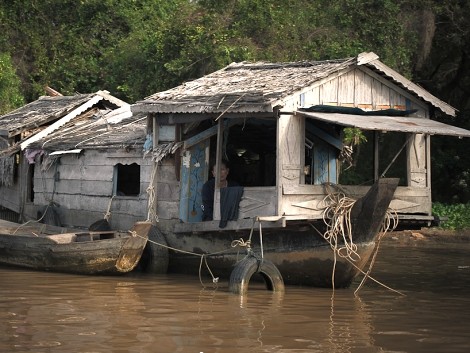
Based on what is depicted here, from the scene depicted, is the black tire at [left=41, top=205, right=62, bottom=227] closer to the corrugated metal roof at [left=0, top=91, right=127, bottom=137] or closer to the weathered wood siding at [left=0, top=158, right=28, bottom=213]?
the weathered wood siding at [left=0, top=158, right=28, bottom=213]

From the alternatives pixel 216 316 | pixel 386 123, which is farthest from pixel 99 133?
pixel 216 316

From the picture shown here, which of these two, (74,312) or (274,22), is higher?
(274,22)

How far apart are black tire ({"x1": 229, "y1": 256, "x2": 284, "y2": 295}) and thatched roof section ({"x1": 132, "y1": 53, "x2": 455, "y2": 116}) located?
220 centimetres

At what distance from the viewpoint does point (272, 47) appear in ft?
76.7

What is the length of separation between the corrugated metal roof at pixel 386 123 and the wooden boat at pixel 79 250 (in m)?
3.52

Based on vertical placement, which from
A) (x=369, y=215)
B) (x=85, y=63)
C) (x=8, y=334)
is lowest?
(x=8, y=334)

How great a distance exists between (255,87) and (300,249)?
8.49ft

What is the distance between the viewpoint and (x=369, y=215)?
45.7 feet

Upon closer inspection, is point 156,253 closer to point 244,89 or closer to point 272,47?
→ point 244,89

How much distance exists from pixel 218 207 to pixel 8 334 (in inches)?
199

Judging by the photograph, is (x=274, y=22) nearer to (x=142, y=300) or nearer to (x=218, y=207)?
(x=218, y=207)

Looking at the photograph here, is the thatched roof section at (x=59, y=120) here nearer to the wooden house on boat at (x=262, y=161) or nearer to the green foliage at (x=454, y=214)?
the wooden house on boat at (x=262, y=161)

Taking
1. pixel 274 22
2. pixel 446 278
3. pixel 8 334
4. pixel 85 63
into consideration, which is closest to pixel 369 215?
pixel 446 278

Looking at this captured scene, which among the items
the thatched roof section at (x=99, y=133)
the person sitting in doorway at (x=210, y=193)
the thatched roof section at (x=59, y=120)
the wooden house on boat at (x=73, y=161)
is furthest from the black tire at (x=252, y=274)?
the thatched roof section at (x=59, y=120)
